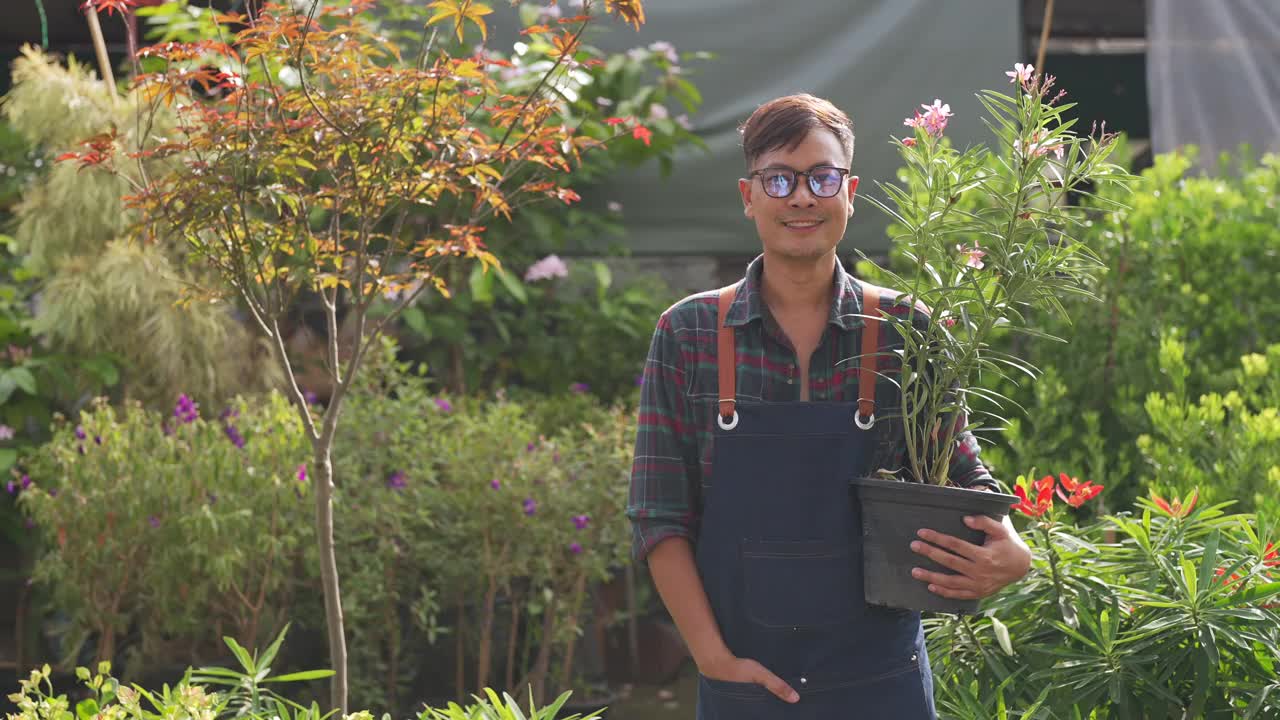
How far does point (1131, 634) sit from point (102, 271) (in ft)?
13.2

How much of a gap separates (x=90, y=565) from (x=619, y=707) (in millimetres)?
2128

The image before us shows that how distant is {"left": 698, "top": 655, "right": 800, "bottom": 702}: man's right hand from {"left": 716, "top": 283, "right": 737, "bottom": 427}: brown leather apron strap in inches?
14.9

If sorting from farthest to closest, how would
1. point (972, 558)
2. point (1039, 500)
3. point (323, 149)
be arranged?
1. point (323, 149)
2. point (1039, 500)
3. point (972, 558)

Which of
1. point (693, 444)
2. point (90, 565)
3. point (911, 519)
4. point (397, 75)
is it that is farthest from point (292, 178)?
point (90, 565)

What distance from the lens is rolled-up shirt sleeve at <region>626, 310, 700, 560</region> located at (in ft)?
6.66

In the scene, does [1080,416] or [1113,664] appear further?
[1080,416]

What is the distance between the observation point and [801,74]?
21.8 ft

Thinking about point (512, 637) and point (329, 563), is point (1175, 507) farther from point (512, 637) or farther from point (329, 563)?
point (512, 637)

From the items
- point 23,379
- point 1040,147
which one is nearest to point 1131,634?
point 1040,147

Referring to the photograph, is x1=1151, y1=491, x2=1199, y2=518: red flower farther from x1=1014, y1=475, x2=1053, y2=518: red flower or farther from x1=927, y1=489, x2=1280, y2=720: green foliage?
x1=1014, y1=475, x2=1053, y2=518: red flower

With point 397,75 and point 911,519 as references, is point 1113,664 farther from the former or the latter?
point 397,75

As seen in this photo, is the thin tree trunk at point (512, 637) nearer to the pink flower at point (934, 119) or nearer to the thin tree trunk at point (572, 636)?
the thin tree trunk at point (572, 636)

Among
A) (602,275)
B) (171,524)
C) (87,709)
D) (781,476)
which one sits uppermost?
(602,275)

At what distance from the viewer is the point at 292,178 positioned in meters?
2.95
